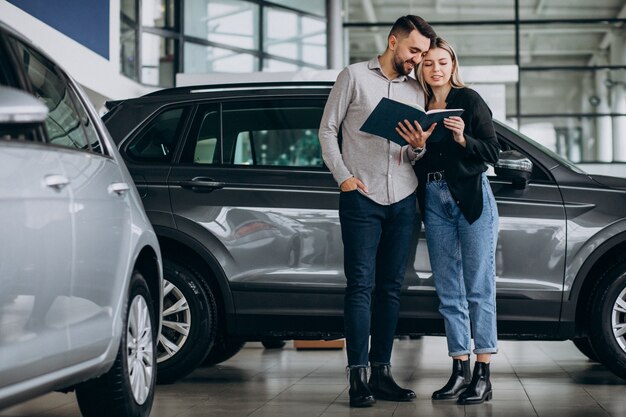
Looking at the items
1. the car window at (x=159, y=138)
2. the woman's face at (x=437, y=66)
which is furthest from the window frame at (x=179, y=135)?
the woman's face at (x=437, y=66)

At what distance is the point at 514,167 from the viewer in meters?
6.16

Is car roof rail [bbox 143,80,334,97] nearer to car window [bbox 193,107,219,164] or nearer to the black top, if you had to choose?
car window [bbox 193,107,219,164]

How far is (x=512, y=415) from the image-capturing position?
5324 mm

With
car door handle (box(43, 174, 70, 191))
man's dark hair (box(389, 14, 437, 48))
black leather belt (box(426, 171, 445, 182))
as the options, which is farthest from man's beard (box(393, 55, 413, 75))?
car door handle (box(43, 174, 70, 191))

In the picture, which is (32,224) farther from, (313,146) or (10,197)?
(313,146)

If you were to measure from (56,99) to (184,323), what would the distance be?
2.33m

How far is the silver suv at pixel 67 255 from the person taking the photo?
3406mm

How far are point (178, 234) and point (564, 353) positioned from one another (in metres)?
3.96

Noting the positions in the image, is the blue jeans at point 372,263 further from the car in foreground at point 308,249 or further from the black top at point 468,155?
the car in foreground at point 308,249

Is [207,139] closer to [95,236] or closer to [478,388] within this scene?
[478,388]

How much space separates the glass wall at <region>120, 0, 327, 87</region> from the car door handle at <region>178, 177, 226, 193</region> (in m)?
11.2

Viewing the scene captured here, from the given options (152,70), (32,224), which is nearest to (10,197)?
(32,224)

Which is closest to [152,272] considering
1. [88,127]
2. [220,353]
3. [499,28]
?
[88,127]

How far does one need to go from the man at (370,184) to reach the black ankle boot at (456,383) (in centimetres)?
18
